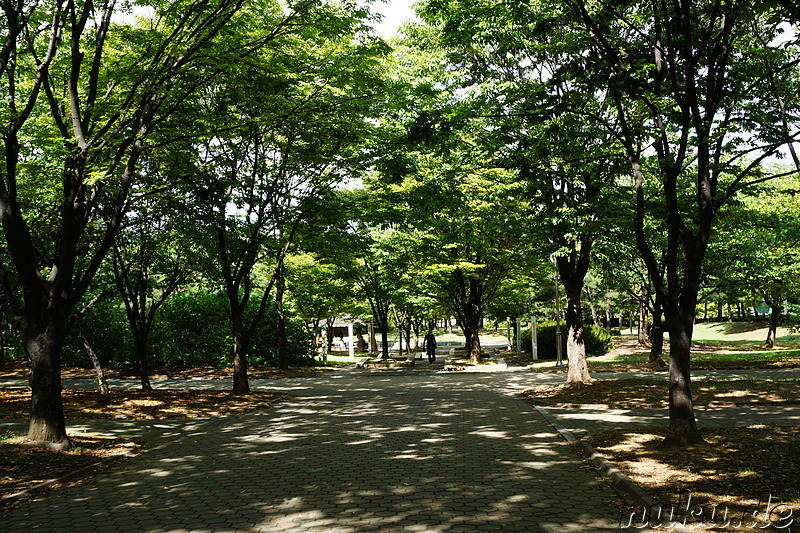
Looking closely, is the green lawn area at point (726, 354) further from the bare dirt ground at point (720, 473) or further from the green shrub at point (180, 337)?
the bare dirt ground at point (720, 473)

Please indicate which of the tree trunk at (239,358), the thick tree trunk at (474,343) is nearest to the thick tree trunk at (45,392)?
the tree trunk at (239,358)

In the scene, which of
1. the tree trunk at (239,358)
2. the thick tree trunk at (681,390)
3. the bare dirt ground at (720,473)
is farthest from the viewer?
the tree trunk at (239,358)

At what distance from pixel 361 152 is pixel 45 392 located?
10123 mm

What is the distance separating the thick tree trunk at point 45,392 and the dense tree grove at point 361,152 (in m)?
0.03

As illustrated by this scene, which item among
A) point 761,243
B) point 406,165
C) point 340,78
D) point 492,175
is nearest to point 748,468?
Answer: point 340,78

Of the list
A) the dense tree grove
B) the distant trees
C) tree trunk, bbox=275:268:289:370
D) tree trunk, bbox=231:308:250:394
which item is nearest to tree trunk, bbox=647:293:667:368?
the dense tree grove

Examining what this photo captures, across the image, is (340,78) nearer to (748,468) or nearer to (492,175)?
(492,175)

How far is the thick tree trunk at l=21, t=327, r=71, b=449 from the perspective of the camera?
8.82 metres

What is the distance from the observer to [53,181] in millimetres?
13359

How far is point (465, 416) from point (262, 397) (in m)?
6.54

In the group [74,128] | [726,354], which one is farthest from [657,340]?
[74,128]

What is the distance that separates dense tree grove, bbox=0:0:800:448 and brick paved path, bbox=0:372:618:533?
2.18m

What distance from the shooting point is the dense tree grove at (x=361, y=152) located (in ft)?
28.9

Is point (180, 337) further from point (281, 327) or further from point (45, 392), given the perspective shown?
point (45, 392)
